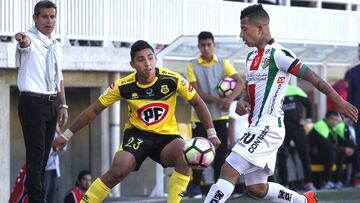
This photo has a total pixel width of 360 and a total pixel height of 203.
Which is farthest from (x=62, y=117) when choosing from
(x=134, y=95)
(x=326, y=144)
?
(x=326, y=144)

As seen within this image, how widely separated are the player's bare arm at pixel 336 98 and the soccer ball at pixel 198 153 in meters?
1.37

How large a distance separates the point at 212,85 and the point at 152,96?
3.80 meters

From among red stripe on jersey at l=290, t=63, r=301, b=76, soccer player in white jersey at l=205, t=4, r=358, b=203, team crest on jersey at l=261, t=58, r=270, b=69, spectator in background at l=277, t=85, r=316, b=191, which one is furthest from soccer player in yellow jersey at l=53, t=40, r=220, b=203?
spectator in background at l=277, t=85, r=316, b=191

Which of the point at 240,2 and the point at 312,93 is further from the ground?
the point at 240,2

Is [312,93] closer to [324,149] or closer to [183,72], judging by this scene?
[324,149]

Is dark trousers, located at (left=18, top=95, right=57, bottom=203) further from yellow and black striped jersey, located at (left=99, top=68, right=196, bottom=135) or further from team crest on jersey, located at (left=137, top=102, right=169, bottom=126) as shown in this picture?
team crest on jersey, located at (left=137, top=102, right=169, bottom=126)

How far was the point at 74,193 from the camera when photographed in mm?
16281

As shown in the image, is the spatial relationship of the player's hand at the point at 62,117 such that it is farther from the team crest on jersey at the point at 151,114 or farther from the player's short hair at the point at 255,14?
the player's short hair at the point at 255,14

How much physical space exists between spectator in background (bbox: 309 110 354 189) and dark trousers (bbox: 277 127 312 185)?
1.39 meters

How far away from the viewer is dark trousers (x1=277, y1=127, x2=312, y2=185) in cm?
1839

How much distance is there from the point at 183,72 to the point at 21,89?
7756 mm

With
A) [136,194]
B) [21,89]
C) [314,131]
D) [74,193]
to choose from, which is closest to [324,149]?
[314,131]

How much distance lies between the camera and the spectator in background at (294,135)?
60.4ft

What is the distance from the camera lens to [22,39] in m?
12.0
